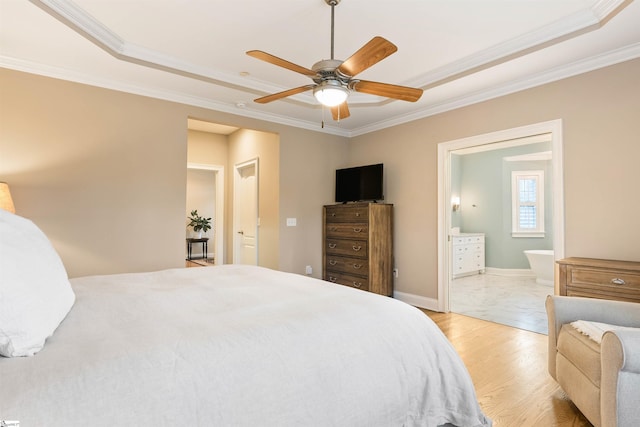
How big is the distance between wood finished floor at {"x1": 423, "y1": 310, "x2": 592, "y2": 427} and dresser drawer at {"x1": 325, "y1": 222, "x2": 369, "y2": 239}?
1403mm

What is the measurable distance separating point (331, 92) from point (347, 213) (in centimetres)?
257

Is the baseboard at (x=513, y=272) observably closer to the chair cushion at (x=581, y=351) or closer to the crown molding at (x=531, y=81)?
the crown molding at (x=531, y=81)

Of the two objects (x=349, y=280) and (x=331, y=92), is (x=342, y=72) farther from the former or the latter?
(x=349, y=280)

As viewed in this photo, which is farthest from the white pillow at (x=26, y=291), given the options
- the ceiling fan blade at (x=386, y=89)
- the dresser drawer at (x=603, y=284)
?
the dresser drawer at (x=603, y=284)

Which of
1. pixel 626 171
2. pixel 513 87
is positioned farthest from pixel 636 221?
pixel 513 87

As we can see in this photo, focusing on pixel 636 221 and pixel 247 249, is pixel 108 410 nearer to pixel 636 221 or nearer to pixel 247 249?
pixel 636 221

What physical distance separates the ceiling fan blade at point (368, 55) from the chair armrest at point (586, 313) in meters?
1.88

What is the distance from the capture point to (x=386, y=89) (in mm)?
2250

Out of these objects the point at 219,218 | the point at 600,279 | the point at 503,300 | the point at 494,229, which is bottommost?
the point at 503,300

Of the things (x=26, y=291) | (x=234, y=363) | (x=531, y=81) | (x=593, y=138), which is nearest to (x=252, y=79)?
(x=531, y=81)

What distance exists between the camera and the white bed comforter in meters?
0.83

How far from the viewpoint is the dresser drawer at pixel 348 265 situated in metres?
4.32

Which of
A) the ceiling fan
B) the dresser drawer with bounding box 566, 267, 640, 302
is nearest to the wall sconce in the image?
the dresser drawer with bounding box 566, 267, 640, 302

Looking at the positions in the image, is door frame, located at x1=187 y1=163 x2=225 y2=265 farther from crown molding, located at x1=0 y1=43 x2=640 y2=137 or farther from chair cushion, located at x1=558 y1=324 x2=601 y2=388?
chair cushion, located at x1=558 y1=324 x2=601 y2=388
